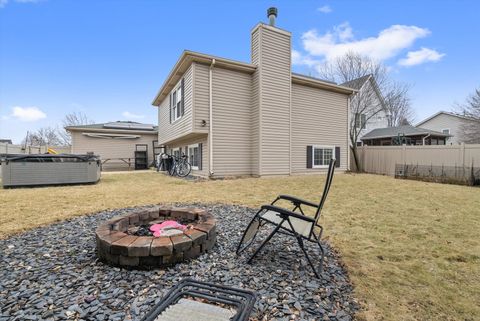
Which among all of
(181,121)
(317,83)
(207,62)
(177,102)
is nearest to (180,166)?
(181,121)

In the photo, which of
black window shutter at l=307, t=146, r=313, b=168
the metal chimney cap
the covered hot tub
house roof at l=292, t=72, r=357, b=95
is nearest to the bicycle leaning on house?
the covered hot tub

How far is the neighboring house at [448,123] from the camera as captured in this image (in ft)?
69.6

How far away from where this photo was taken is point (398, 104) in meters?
21.5

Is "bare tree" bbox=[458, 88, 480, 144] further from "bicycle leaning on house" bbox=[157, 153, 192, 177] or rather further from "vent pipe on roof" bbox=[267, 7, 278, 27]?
"bicycle leaning on house" bbox=[157, 153, 192, 177]

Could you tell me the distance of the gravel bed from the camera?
144 centimetres

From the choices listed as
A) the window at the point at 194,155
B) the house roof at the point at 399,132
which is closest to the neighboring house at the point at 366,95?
the house roof at the point at 399,132

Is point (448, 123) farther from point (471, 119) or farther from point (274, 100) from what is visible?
point (274, 100)

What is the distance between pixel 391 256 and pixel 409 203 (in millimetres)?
3471

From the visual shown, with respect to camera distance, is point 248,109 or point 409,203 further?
point 248,109

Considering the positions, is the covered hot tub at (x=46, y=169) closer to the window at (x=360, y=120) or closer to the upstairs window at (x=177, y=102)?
the upstairs window at (x=177, y=102)

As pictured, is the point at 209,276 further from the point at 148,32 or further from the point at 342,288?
the point at 148,32

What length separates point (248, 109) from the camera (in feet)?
32.0

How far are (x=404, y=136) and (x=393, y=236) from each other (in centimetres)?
1610

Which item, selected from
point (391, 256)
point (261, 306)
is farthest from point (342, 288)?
point (391, 256)
